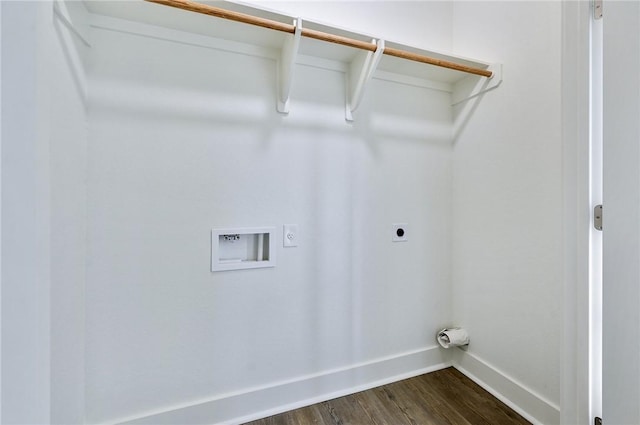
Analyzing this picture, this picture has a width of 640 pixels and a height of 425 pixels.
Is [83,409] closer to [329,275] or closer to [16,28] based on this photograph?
[329,275]

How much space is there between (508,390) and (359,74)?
75.5 inches

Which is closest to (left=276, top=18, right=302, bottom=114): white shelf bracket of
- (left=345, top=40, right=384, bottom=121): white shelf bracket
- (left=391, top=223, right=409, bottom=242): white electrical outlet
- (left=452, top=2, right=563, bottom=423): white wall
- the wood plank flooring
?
(left=345, top=40, right=384, bottom=121): white shelf bracket

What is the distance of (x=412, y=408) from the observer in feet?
4.93

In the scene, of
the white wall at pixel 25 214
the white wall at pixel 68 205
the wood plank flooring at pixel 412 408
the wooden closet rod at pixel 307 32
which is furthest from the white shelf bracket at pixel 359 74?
the wood plank flooring at pixel 412 408

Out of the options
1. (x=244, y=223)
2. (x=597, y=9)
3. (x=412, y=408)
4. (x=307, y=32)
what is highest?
(x=307, y=32)

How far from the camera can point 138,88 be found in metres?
1.28

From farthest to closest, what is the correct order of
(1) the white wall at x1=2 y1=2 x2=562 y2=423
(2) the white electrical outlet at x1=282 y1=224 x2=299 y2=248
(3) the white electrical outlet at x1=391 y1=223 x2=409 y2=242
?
(3) the white electrical outlet at x1=391 y1=223 x2=409 y2=242, (2) the white electrical outlet at x1=282 y1=224 x2=299 y2=248, (1) the white wall at x1=2 y1=2 x2=562 y2=423

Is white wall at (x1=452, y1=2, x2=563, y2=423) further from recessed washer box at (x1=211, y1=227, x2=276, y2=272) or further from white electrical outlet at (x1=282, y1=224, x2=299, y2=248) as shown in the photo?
recessed washer box at (x1=211, y1=227, x2=276, y2=272)

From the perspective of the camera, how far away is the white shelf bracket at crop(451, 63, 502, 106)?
5.26 feet

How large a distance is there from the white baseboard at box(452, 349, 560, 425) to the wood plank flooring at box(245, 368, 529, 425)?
4 centimetres

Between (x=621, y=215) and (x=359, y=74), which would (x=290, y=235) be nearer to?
(x=359, y=74)

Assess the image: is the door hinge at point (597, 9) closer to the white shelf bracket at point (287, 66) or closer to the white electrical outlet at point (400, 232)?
the white shelf bracket at point (287, 66)

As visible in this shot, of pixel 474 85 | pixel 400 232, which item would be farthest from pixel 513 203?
pixel 474 85

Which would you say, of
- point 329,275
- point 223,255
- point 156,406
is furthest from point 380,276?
point 156,406
